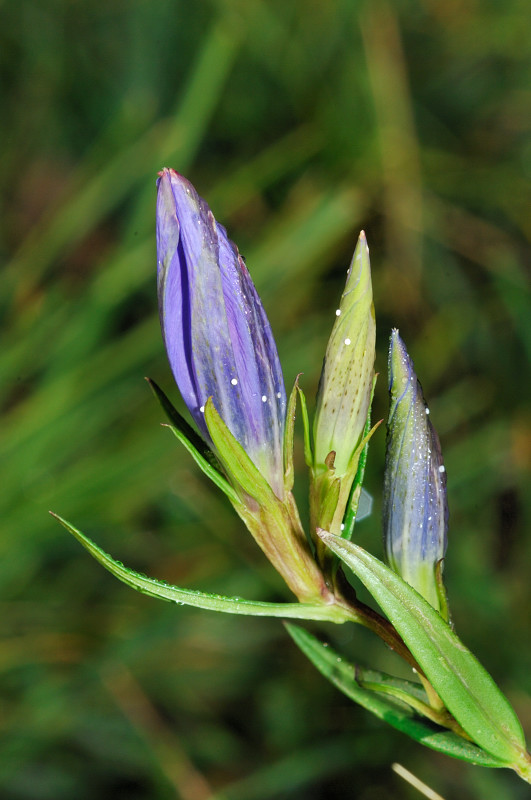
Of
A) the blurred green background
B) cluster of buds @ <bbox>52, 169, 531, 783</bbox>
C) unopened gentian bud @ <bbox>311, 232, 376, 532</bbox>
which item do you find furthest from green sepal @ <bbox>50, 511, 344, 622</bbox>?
the blurred green background

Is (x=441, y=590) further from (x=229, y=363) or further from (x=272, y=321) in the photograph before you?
(x=272, y=321)

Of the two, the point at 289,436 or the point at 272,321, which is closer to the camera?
the point at 289,436

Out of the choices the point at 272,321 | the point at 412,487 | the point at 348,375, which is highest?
the point at 272,321

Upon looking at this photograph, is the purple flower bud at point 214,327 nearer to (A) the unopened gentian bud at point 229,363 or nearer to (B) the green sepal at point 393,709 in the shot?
(A) the unopened gentian bud at point 229,363

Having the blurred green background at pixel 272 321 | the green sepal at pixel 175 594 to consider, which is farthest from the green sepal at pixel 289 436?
the blurred green background at pixel 272 321

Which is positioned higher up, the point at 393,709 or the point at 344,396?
the point at 344,396

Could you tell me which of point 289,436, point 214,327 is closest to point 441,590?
point 289,436

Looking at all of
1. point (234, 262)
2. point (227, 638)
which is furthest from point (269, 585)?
point (234, 262)
